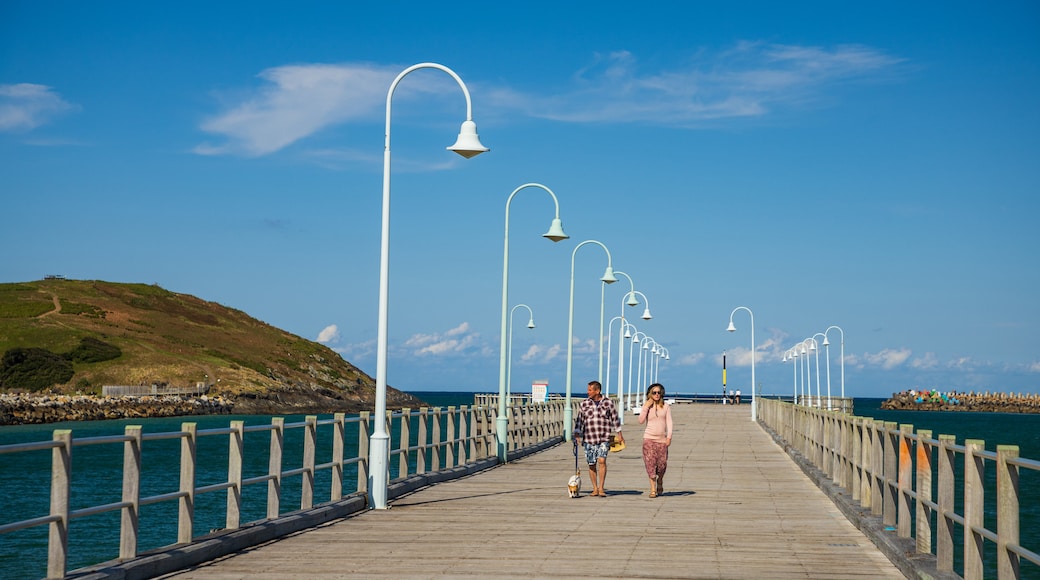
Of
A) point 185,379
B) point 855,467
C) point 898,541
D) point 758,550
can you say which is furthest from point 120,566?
point 185,379

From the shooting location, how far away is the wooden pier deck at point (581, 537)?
1170 cm

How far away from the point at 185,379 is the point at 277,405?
12.0 meters

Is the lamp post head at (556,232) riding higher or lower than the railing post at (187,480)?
higher

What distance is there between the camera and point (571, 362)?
43.0 m

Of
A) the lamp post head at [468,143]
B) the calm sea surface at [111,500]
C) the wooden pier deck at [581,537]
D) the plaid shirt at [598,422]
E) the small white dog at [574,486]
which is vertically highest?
the lamp post head at [468,143]

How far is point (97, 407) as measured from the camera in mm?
120438

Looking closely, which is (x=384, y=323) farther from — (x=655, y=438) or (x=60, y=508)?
(x=60, y=508)

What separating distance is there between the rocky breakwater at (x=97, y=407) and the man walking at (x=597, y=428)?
93.4 metres

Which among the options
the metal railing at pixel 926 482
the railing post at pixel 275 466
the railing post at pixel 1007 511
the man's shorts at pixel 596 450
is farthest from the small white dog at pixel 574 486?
the railing post at pixel 1007 511

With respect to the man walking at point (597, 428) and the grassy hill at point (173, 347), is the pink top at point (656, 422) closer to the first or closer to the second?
the man walking at point (597, 428)

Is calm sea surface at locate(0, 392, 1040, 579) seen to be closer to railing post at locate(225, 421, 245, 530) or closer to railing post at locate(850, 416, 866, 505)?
railing post at locate(225, 421, 245, 530)

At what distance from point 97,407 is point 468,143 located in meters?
110

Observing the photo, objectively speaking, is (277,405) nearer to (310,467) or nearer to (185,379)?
(185,379)

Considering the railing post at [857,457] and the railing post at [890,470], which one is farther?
the railing post at [857,457]
